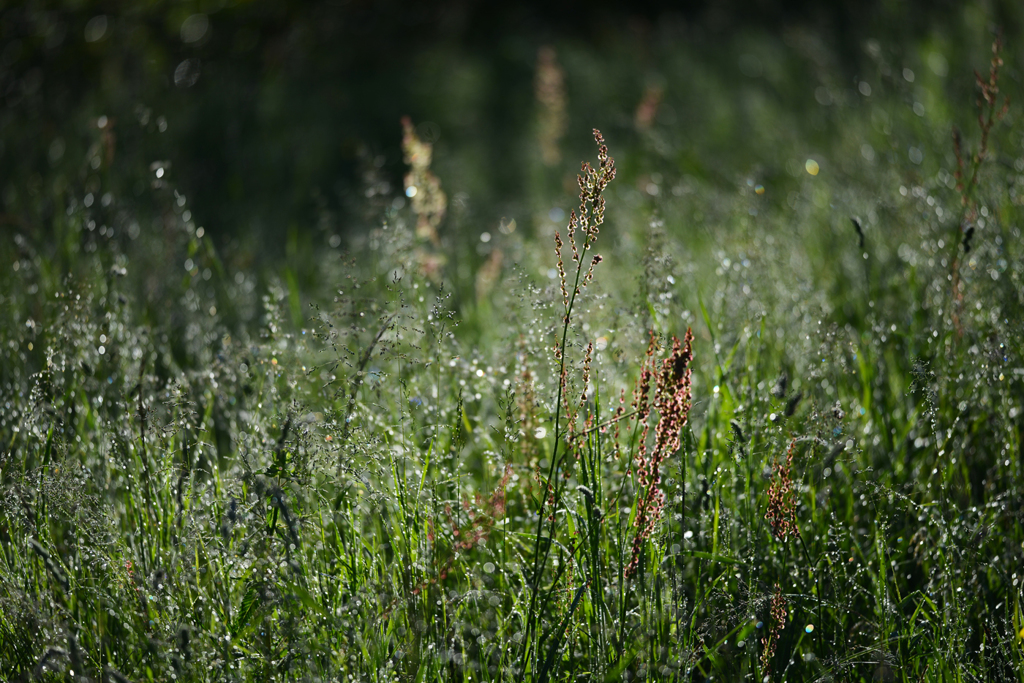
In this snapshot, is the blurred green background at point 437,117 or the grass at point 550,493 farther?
the blurred green background at point 437,117

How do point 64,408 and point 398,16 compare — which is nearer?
point 64,408

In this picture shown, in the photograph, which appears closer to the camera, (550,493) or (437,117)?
(550,493)

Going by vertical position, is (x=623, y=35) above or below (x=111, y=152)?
above

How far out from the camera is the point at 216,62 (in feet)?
22.0

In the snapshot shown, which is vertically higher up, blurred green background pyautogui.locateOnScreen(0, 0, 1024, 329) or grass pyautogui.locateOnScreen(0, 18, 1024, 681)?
blurred green background pyautogui.locateOnScreen(0, 0, 1024, 329)

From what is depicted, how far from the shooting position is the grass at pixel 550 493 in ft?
4.15

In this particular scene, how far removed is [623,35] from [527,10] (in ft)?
6.16

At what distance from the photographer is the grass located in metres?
1.26

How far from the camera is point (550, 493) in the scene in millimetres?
1452

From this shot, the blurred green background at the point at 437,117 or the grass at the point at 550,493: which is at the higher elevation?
the blurred green background at the point at 437,117

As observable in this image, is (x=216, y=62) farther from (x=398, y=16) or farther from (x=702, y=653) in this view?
(x=702, y=653)

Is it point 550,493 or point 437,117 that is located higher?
point 437,117

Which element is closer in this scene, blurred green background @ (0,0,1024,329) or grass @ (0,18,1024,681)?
grass @ (0,18,1024,681)

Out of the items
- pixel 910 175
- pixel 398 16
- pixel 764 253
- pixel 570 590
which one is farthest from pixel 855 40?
pixel 570 590
